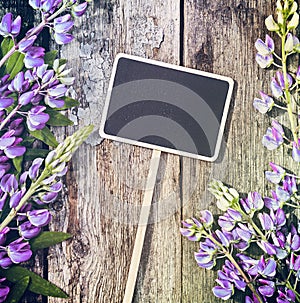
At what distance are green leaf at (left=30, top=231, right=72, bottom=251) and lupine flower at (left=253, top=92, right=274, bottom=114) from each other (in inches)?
14.7

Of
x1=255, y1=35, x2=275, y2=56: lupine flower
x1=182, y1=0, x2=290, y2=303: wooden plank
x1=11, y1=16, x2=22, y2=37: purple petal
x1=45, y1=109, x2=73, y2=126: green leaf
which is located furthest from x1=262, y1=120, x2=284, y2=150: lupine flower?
x1=11, y1=16, x2=22, y2=37: purple petal

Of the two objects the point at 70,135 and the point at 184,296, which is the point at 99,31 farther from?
the point at 184,296

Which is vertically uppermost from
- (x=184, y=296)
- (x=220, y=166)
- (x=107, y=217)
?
(x=220, y=166)

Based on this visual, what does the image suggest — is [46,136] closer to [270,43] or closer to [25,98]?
[25,98]

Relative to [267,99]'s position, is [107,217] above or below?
below

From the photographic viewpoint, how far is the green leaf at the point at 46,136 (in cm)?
92

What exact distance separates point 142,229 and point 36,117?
0.25 meters

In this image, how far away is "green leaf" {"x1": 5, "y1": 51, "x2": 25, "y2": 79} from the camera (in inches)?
36.0

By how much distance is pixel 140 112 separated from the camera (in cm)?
91

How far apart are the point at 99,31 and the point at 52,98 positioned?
0.45ft

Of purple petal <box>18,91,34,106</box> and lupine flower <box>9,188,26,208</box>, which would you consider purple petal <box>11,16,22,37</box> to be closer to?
purple petal <box>18,91,34,106</box>

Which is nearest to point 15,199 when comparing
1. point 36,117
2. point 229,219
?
point 36,117

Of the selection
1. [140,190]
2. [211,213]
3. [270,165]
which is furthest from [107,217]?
[270,165]

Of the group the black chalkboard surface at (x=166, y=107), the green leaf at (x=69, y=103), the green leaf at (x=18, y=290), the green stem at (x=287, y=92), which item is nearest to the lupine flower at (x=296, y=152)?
the green stem at (x=287, y=92)
